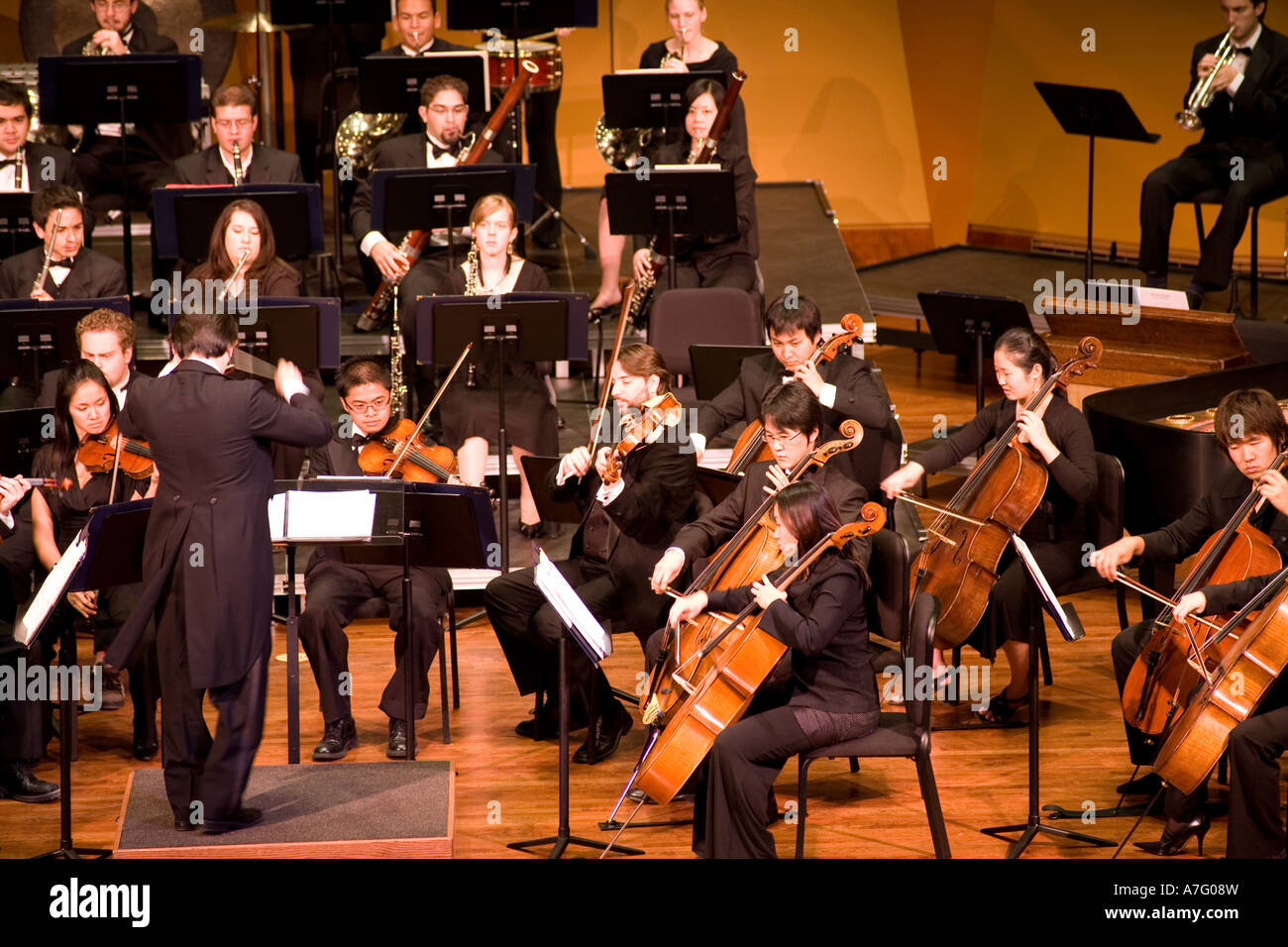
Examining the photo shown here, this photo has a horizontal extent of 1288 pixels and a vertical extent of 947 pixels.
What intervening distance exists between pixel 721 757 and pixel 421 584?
4.36 feet

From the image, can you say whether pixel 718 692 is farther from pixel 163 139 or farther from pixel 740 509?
pixel 163 139

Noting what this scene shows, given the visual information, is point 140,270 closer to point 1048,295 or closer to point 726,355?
point 726,355

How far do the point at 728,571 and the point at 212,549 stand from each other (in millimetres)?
1295

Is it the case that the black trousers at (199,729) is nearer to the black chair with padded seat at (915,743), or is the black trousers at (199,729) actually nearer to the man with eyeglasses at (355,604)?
the man with eyeglasses at (355,604)

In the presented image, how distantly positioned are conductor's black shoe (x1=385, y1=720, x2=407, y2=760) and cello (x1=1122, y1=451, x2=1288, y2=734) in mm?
2039

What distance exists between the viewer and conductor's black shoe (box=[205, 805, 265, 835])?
13.4 feet

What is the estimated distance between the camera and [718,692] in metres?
4.05

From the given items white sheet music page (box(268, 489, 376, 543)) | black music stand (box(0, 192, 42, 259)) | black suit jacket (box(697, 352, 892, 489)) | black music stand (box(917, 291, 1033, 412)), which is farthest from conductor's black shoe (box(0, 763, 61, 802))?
black music stand (box(917, 291, 1033, 412))

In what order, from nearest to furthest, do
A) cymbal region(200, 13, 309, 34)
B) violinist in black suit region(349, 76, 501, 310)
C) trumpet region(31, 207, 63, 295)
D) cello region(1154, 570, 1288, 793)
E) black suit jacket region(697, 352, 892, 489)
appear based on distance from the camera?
cello region(1154, 570, 1288, 793) < black suit jacket region(697, 352, 892, 489) < trumpet region(31, 207, 63, 295) < violinist in black suit region(349, 76, 501, 310) < cymbal region(200, 13, 309, 34)

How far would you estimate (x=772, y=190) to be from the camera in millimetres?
9109

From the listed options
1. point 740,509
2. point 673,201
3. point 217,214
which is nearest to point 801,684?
point 740,509

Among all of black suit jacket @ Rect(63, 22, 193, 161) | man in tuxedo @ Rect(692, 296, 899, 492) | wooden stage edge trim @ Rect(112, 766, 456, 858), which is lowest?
wooden stage edge trim @ Rect(112, 766, 456, 858)

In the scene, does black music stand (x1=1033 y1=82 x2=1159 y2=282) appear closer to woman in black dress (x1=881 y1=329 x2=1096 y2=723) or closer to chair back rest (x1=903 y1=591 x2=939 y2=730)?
woman in black dress (x1=881 y1=329 x2=1096 y2=723)
